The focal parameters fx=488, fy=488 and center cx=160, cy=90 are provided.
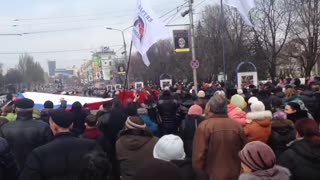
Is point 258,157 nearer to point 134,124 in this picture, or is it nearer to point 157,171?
point 157,171

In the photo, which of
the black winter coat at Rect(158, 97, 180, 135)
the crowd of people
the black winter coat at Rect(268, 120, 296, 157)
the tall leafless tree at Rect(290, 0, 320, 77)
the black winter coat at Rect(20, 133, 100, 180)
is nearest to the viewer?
the crowd of people

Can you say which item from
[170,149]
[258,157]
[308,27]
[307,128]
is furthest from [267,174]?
[308,27]

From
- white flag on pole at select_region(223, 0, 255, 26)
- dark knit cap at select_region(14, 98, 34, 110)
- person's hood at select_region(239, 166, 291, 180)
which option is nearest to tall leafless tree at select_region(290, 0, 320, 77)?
white flag on pole at select_region(223, 0, 255, 26)

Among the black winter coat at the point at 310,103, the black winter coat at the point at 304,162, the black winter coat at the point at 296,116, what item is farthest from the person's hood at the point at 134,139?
the black winter coat at the point at 310,103

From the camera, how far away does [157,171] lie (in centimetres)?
260

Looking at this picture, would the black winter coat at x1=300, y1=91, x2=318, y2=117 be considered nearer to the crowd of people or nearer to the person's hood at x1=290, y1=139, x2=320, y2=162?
the crowd of people

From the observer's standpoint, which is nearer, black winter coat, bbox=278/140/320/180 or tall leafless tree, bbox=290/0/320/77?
black winter coat, bbox=278/140/320/180

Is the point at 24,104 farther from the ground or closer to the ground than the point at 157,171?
farther from the ground

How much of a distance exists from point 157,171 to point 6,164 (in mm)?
3490

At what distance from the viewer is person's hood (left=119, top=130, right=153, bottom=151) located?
5.54 metres

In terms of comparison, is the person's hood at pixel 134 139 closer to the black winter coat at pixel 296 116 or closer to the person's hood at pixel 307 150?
the person's hood at pixel 307 150

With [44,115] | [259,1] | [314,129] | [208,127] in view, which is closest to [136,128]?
[208,127]

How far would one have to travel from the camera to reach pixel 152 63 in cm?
7538

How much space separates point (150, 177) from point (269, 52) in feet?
163
